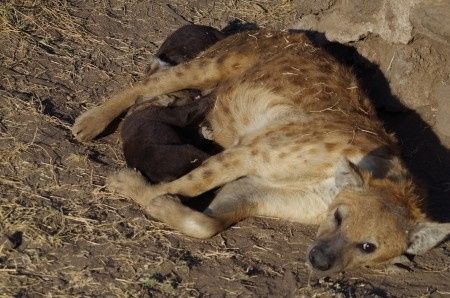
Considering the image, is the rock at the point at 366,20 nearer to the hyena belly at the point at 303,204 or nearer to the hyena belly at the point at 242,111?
the hyena belly at the point at 242,111

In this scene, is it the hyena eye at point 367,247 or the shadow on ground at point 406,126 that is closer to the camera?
the hyena eye at point 367,247

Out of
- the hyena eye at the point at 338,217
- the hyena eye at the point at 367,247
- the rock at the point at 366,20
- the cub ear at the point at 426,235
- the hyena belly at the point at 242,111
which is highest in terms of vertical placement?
the rock at the point at 366,20

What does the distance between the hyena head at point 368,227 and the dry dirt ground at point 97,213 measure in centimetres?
17

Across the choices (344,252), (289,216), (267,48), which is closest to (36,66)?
(267,48)

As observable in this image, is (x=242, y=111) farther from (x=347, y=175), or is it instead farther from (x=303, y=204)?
(x=347, y=175)

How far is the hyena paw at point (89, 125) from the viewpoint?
5.86 meters

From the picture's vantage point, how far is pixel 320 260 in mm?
4656

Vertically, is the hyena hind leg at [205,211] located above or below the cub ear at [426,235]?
below

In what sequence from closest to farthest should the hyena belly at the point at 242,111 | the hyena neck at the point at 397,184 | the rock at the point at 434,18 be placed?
the hyena neck at the point at 397,184 → the hyena belly at the point at 242,111 → the rock at the point at 434,18

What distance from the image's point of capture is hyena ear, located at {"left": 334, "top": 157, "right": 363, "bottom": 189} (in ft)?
16.2

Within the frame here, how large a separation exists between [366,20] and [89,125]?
2332 mm

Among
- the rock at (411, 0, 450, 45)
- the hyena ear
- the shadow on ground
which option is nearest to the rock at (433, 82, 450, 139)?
the shadow on ground

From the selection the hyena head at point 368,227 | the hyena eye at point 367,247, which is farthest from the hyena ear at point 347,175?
the hyena eye at point 367,247

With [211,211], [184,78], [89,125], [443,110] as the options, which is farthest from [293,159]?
[443,110]
